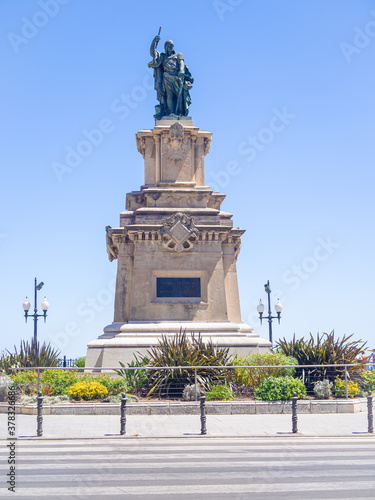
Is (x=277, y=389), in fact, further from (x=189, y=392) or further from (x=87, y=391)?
(x=87, y=391)

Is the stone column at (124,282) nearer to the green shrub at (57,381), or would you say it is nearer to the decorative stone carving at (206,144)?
the green shrub at (57,381)

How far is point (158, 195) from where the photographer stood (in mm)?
25578

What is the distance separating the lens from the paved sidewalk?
45.5 ft

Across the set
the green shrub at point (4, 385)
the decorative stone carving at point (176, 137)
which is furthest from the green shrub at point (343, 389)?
the decorative stone carving at point (176, 137)

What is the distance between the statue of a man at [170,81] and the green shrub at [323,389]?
14723 millimetres

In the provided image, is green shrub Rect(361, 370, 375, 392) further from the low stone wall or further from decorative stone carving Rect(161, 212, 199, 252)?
decorative stone carving Rect(161, 212, 199, 252)

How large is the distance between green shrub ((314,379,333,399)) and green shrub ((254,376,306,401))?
0.77 metres

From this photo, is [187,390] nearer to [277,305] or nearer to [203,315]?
[203,315]

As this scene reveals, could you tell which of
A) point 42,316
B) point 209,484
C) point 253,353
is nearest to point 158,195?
point 253,353

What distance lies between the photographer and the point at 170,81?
91.9 feet

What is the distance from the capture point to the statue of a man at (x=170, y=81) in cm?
2792

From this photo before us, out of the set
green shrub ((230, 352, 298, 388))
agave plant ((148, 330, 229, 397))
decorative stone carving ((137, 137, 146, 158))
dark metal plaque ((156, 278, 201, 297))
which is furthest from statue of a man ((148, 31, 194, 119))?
green shrub ((230, 352, 298, 388))

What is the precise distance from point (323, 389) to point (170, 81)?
1624cm

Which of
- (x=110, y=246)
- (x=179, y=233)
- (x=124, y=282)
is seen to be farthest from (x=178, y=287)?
(x=110, y=246)
